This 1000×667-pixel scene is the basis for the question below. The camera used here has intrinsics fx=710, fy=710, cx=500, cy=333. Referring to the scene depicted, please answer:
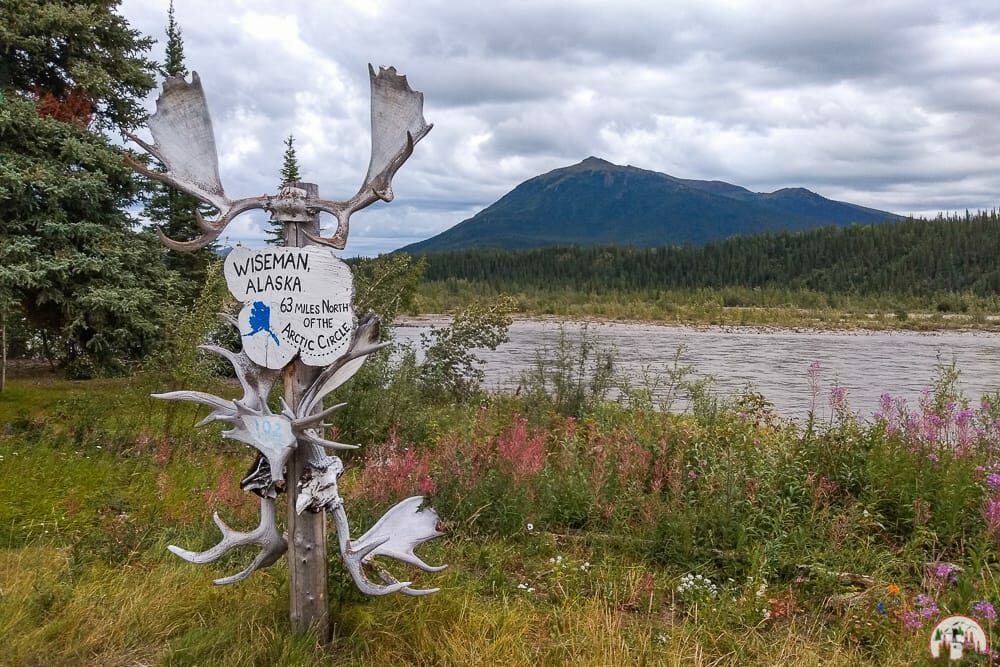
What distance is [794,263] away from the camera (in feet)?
282

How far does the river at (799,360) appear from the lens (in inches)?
555

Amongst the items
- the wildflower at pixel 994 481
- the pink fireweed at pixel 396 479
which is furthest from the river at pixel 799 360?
the pink fireweed at pixel 396 479

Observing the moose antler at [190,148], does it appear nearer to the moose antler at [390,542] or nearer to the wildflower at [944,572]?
the moose antler at [390,542]

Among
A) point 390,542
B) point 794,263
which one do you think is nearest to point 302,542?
point 390,542

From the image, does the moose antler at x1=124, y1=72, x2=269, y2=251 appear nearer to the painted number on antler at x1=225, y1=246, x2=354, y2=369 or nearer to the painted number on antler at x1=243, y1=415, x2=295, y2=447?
the painted number on antler at x1=225, y1=246, x2=354, y2=369

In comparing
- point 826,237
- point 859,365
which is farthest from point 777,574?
point 826,237

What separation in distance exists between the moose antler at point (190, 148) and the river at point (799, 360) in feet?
20.3

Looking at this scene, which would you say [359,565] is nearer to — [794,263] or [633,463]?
[633,463]

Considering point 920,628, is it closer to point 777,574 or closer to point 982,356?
point 777,574

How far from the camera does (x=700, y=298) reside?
61406mm

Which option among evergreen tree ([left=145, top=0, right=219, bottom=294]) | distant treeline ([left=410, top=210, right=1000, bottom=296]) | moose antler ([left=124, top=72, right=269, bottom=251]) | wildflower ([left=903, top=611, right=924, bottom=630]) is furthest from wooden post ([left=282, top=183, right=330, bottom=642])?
distant treeline ([left=410, top=210, right=1000, bottom=296])

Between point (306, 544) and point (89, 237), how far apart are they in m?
9.23

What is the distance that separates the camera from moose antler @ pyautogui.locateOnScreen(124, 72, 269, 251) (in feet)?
11.5

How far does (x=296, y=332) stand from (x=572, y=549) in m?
2.64
